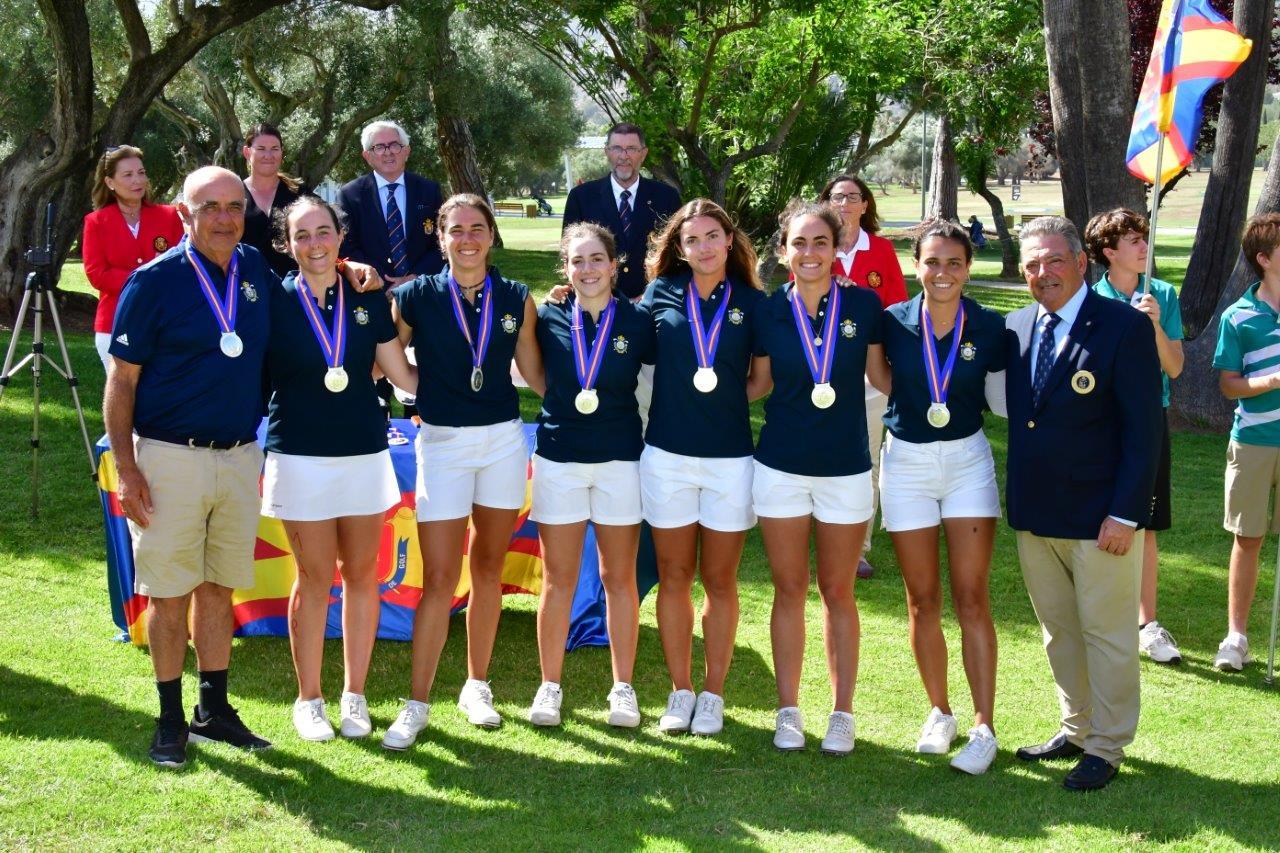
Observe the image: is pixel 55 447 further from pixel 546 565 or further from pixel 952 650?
pixel 952 650

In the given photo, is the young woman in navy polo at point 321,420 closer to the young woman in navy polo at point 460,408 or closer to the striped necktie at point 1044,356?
the young woman in navy polo at point 460,408

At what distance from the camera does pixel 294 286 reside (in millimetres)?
4824

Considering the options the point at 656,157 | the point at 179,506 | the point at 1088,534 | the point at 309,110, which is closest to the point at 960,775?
the point at 1088,534

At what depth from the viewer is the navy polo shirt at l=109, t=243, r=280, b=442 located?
4.46 m

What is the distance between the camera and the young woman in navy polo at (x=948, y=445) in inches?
184

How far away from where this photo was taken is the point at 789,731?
4984mm

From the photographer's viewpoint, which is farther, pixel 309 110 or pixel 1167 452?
pixel 309 110

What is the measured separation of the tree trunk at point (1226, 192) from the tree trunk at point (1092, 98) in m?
3.38

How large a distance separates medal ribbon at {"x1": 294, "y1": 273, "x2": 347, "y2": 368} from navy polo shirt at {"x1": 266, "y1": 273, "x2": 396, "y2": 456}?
1cm

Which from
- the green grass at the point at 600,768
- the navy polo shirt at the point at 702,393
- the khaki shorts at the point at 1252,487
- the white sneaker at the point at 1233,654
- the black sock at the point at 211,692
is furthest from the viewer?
the white sneaker at the point at 1233,654

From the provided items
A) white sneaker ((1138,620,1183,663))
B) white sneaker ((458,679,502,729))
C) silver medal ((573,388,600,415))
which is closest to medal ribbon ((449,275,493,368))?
silver medal ((573,388,600,415))

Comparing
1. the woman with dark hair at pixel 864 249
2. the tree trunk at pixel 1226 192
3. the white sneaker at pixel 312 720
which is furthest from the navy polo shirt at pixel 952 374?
the tree trunk at pixel 1226 192

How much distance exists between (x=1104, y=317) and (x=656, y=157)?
8.65 metres

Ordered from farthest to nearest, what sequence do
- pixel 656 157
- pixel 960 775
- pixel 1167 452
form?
pixel 656 157, pixel 1167 452, pixel 960 775
